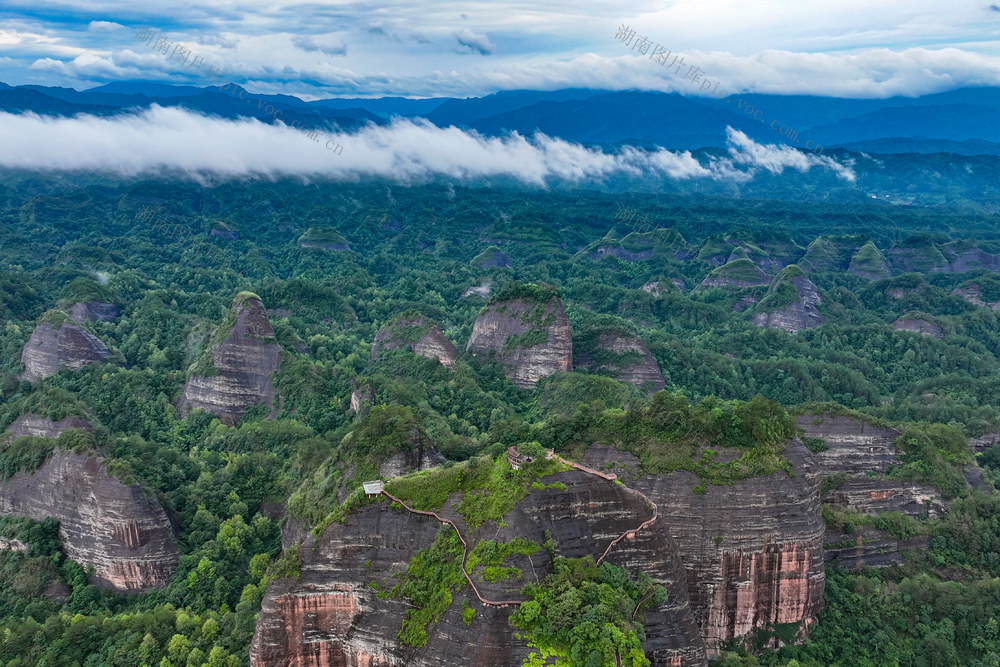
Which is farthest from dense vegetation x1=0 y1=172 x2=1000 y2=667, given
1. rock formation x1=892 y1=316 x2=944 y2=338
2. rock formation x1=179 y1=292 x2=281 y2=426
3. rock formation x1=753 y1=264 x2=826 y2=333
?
rock formation x1=892 y1=316 x2=944 y2=338

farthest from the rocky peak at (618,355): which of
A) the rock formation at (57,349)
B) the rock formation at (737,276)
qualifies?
the rock formation at (737,276)

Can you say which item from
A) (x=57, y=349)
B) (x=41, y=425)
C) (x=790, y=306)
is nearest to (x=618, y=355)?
(x=790, y=306)

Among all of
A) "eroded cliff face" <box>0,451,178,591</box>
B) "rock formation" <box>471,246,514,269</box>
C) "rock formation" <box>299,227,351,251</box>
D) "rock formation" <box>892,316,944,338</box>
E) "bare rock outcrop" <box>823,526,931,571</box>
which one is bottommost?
"eroded cliff face" <box>0,451,178,591</box>

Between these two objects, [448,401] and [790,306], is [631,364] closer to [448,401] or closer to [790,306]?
[448,401]

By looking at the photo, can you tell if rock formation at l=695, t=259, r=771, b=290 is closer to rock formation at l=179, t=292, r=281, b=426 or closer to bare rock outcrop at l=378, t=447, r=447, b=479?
rock formation at l=179, t=292, r=281, b=426

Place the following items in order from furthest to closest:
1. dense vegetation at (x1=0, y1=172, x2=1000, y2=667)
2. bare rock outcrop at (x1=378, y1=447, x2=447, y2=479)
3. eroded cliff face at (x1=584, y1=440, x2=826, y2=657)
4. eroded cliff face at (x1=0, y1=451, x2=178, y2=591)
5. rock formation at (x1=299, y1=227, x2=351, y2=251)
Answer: rock formation at (x1=299, y1=227, x2=351, y2=251) < eroded cliff face at (x1=0, y1=451, x2=178, y2=591) < bare rock outcrop at (x1=378, y1=447, x2=447, y2=479) < dense vegetation at (x1=0, y1=172, x2=1000, y2=667) < eroded cliff face at (x1=584, y1=440, x2=826, y2=657)

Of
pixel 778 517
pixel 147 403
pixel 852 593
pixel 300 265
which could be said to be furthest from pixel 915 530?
pixel 300 265
